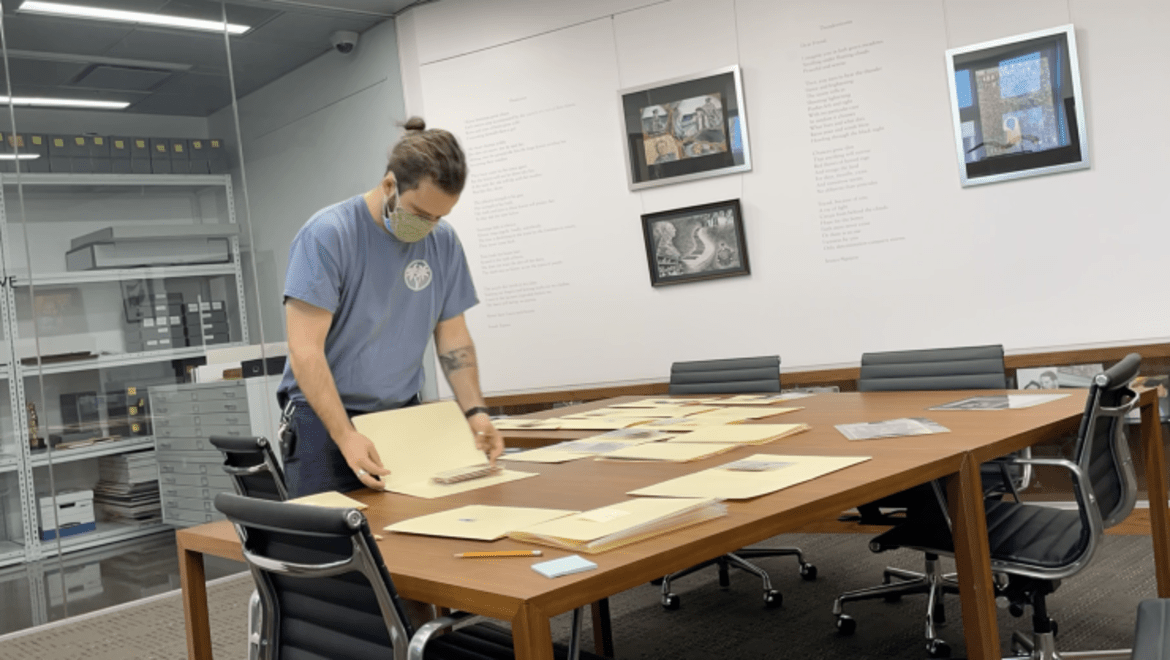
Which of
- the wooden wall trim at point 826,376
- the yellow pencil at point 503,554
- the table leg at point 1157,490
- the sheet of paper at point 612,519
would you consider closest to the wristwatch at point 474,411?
the sheet of paper at point 612,519

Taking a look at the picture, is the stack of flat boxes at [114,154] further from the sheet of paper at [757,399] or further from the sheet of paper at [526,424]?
the sheet of paper at [757,399]

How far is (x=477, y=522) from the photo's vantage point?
5.62 ft

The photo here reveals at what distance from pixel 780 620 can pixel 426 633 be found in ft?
7.59

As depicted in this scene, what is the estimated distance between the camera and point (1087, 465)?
2.25 meters

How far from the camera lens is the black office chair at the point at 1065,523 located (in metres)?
2.23

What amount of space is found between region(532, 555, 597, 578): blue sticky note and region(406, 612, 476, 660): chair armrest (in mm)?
118

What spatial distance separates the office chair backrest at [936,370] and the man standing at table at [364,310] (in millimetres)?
1678

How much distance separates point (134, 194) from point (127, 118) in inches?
15.3

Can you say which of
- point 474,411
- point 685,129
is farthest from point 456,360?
point 685,129

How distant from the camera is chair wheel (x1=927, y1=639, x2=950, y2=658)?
284cm

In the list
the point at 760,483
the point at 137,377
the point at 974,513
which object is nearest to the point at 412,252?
the point at 760,483

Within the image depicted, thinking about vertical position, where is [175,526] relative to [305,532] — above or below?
below

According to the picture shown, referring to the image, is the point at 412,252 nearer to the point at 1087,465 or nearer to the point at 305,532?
the point at 305,532

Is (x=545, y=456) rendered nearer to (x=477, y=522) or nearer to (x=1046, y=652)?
(x=477, y=522)
